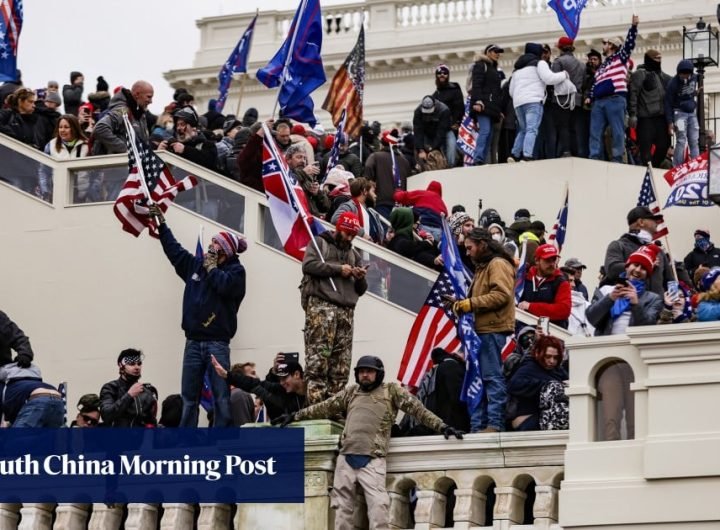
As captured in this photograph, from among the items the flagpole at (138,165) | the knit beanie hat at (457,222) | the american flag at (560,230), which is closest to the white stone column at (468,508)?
the knit beanie hat at (457,222)

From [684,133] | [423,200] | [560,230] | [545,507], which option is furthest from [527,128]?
[545,507]

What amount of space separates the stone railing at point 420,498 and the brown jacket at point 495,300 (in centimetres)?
131

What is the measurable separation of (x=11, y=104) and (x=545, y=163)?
6856 mm

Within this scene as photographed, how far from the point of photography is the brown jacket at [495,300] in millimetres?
21906

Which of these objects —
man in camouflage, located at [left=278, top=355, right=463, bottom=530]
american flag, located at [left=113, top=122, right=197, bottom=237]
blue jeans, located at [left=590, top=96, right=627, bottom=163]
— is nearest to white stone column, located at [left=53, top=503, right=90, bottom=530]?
man in camouflage, located at [left=278, top=355, right=463, bottom=530]

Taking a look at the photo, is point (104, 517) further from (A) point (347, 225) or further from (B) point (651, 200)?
(B) point (651, 200)

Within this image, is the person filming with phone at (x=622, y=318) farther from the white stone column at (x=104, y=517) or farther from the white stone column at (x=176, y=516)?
the white stone column at (x=104, y=517)

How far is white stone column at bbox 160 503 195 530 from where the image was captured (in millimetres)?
21547

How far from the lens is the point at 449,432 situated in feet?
68.8

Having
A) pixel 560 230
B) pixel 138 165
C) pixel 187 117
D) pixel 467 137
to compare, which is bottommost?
pixel 138 165

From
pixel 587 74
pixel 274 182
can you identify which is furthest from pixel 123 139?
pixel 587 74

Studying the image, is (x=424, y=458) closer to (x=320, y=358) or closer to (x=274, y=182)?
(x=320, y=358)

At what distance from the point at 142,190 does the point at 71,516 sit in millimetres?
5975

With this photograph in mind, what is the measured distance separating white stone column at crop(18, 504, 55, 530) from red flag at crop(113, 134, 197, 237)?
5.55m
